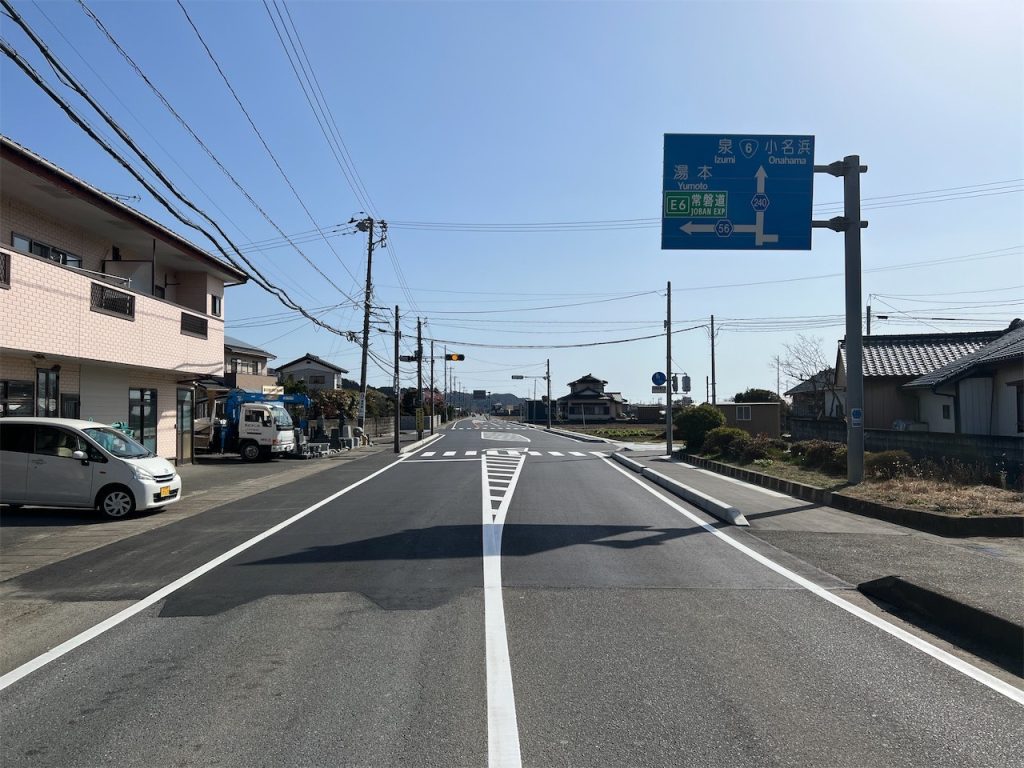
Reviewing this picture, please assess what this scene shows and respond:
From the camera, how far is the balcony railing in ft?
62.2

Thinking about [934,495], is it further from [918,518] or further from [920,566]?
[920,566]

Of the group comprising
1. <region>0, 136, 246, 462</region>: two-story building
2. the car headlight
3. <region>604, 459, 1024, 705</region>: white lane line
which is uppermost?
<region>0, 136, 246, 462</region>: two-story building

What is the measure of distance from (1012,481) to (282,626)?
1446 cm

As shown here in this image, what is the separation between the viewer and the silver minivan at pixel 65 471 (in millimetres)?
13836

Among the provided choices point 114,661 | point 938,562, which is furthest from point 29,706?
point 938,562

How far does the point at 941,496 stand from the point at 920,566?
5.38 metres

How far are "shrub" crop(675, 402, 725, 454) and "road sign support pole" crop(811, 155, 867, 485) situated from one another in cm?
1458

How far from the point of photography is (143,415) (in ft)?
79.0

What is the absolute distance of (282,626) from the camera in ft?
22.1

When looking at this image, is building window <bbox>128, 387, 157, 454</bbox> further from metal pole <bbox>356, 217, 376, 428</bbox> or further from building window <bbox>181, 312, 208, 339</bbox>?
metal pole <bbox>356, 217, 376, 428</bbox>

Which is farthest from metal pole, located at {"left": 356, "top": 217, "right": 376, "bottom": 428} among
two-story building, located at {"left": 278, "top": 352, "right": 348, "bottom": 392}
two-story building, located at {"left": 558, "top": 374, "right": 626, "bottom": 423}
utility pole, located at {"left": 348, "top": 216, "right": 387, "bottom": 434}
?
two-story building, located at {"left": 558, "top": 374, "right": 626, "bottom": 423}

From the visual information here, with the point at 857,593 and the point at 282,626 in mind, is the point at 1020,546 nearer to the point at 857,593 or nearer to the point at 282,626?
the point at 857,593

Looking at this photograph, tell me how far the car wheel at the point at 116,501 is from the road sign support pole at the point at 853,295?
1427cm

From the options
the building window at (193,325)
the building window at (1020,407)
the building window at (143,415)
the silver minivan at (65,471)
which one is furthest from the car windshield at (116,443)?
the building window at (1020,407)
